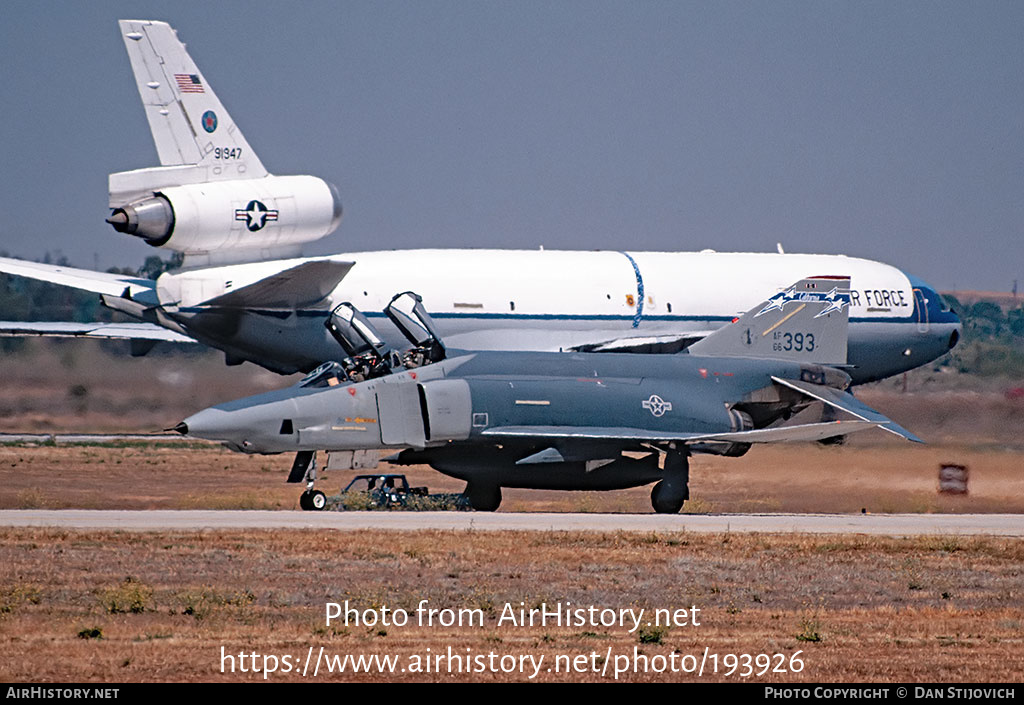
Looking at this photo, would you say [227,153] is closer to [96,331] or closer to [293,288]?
[293,288]

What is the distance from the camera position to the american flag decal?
3150cm

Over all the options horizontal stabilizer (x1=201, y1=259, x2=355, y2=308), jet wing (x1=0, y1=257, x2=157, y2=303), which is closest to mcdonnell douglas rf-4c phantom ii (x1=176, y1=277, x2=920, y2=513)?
horizontal stabilizer (x1=201, y1=259, x2=355, y2=308)

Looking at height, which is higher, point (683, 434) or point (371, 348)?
point (371, 348)

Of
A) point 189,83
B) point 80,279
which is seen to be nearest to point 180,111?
point 189,83

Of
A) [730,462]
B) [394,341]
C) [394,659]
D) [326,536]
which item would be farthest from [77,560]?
[730,462]

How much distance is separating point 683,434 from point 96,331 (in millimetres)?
18087

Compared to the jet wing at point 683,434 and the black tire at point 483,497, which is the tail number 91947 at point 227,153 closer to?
Answer: the black tire at point 483,497

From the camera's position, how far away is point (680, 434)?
2466 cm

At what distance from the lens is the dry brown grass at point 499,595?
12.1m

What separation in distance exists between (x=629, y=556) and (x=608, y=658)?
6.33 m

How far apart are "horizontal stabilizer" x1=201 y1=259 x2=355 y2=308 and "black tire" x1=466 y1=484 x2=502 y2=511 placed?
531 cm

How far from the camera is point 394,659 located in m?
11.8

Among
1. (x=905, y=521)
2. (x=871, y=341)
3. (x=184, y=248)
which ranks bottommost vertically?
(x=905, y=521)

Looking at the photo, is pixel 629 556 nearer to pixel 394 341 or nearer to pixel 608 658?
pixel 608 658
